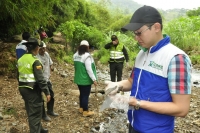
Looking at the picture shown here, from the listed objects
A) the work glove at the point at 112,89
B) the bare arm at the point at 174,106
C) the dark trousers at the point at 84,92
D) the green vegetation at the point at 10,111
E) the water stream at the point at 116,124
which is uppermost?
the work glove at the point at 112,89

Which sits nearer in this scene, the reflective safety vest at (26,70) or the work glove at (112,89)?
the work glove at (112,89)

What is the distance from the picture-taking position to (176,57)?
5.38ft

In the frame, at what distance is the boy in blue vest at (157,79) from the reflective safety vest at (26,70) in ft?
7.46

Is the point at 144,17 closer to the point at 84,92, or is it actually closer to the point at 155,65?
the point at 155,65

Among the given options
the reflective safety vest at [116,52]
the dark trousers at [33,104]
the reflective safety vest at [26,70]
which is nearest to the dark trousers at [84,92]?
the dark trousers at [33,104]

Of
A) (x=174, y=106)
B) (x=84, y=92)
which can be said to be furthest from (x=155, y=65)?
(x=84, y=92)

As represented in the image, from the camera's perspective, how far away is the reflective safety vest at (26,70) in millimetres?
3633

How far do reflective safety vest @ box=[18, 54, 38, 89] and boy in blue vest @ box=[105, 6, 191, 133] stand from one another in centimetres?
227

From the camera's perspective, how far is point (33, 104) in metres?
3.79

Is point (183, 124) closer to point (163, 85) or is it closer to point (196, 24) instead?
point (163, 85)

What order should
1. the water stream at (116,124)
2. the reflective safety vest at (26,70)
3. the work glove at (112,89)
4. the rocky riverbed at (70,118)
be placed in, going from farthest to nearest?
the water stream at (116,124) → the rocky riverbed at (70,118) → the reflective safety vest at (26,70) → the work glove at (112,89)

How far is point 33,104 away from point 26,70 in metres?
0.62

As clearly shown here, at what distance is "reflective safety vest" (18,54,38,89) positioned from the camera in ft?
11.9

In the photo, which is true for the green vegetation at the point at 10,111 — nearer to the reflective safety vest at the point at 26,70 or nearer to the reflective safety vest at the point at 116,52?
the reflective safety vest at the point at 26,70
